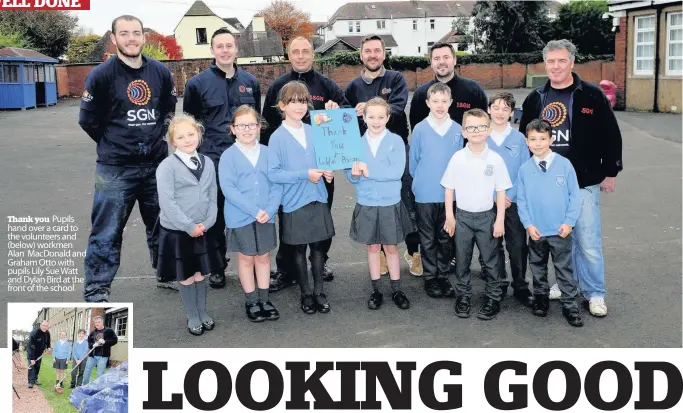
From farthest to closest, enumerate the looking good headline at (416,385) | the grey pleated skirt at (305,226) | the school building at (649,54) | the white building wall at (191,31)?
the white building wall at (191,31) → the school building at (649,54) → the grey pleated skirt at (305,226) → the looking good headline at (416,385)

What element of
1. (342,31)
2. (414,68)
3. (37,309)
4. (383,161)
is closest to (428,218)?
(383,161)

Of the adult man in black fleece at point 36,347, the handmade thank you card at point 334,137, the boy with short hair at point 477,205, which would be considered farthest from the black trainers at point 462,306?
the adult man in black fleece at point 36,347

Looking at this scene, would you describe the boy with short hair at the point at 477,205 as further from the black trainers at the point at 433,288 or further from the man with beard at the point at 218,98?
the man with beard at the point at 218,98

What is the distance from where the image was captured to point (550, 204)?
3.80 m

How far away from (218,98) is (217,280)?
4.07 feet

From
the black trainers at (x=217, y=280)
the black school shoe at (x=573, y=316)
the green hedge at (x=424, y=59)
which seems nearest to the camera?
the black school shoe at (x=573, y=316)

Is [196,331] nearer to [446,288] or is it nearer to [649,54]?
[446,288]

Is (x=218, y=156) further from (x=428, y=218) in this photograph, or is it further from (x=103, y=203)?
(x=428, y=218)

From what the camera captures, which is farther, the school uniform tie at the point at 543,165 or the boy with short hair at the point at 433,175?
the boy with short hair at the point at 433,175

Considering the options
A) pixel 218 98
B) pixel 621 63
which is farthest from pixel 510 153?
pixel 621 63

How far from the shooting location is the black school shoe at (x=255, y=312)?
13.0 feet

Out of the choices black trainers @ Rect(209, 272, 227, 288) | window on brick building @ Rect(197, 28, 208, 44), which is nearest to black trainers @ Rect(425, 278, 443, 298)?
black trainers @ Rect(209, 272, 227, 288)

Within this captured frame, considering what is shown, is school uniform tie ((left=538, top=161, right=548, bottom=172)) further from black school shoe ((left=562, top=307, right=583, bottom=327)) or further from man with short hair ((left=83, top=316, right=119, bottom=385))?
man with short hair ((left=83, top=316, right=119, bottom=385))

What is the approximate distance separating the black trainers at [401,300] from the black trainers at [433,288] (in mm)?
240
